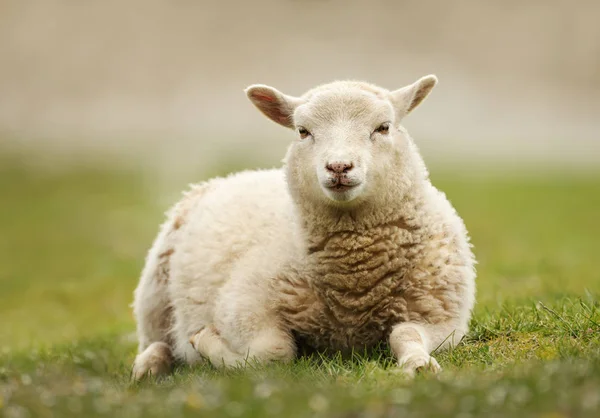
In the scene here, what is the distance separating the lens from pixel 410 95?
23.6 ft

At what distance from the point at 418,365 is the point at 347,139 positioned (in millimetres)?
1625

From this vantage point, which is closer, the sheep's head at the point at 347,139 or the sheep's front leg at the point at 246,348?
the sheep's head at the point at 347,139

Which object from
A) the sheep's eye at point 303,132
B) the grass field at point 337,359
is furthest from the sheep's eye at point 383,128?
the grass field at point 337,359

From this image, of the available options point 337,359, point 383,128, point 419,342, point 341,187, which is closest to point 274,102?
point 383,128

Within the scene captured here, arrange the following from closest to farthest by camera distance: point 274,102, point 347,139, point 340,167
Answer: point 340,167 < point 347,139 < point 274,102

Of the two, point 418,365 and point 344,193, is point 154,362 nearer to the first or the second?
point 344,193

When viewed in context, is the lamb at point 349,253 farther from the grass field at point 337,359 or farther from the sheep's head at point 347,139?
the grass field at point 337,359

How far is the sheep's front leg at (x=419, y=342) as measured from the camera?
5.89m

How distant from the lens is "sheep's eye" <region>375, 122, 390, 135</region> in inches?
268

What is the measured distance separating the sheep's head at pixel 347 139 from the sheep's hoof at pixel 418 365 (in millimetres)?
1111

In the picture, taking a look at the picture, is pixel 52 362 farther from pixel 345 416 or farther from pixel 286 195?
pixel 345 416

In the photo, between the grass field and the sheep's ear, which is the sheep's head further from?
the grass field

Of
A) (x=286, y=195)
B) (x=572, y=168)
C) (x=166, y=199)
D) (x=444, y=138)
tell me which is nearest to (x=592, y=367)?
(x=286, y=195)

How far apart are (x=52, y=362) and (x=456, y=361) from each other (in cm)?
406
